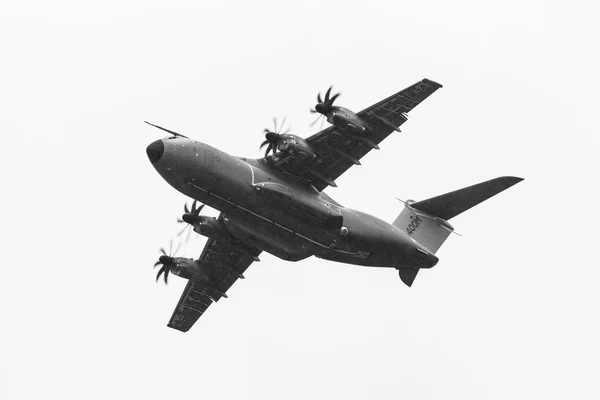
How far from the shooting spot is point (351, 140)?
43.4 meters

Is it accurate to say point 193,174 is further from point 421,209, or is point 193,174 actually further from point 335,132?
point 421,209

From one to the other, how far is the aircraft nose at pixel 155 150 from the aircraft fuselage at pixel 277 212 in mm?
41

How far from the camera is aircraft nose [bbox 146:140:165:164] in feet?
134

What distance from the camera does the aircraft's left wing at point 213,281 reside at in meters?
49.3

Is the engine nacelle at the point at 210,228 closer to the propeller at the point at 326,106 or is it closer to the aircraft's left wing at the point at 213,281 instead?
the aircraft's left wing at the point at 213,281

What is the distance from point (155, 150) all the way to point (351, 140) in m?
8.63

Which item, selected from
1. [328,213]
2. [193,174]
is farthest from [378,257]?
[193,174]

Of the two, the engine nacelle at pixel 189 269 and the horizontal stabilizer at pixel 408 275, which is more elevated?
the horizontal stabilizer at pixel 408 275

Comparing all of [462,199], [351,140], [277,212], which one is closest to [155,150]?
[277,212]

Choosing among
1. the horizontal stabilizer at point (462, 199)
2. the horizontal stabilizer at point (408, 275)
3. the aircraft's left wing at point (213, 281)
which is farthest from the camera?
the aircraft's left wing at point (213, 281)

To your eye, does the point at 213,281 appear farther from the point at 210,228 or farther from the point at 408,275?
the point at 408,275

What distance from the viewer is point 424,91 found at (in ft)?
138

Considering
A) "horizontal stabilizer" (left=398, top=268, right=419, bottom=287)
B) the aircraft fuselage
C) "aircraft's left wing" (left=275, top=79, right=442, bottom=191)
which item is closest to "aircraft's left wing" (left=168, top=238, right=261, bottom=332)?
the aircraft fuselage

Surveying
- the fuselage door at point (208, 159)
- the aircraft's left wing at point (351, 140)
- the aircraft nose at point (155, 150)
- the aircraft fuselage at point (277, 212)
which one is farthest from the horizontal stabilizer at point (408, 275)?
the aircraft nose at point (155, 150)
